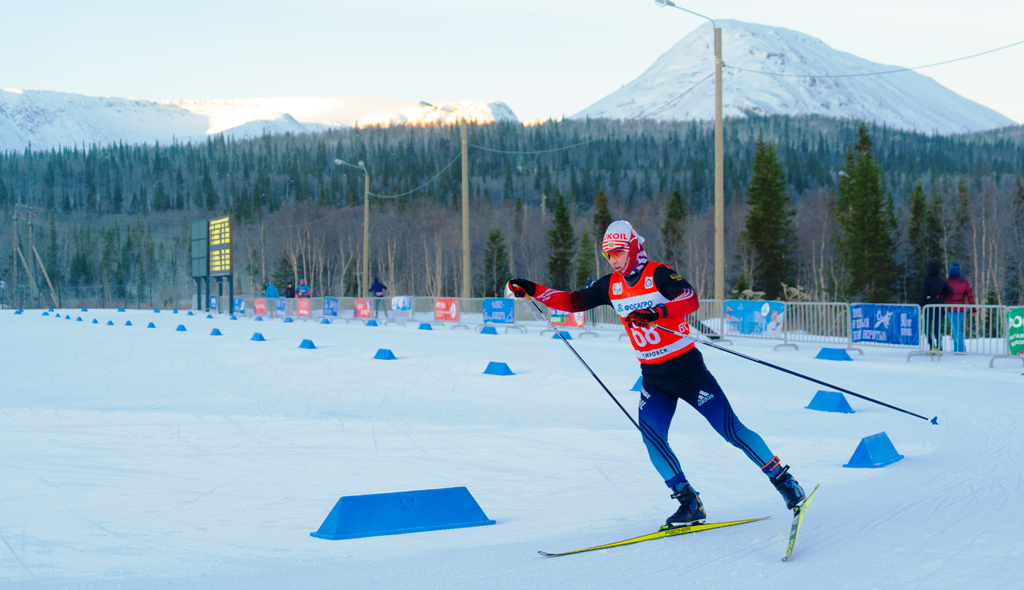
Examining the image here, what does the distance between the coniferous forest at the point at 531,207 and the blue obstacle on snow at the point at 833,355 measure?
37.7m

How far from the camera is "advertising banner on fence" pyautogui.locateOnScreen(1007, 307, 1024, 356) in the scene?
15.2 meters

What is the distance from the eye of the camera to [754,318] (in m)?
20.6

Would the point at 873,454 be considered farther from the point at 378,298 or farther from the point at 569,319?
the point at 378,298

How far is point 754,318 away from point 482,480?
51.0 ft

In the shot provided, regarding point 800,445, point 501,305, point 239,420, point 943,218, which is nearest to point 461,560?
point 800,445

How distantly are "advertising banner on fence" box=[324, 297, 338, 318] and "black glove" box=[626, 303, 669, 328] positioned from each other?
34.4 meters

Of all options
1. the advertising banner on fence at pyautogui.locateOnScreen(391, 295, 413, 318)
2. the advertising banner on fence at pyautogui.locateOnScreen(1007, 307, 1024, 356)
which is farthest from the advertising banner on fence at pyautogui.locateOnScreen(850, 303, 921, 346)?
the advertising banner on fence at pyautogui.locateOnScreen(391, 295, 413, 318)

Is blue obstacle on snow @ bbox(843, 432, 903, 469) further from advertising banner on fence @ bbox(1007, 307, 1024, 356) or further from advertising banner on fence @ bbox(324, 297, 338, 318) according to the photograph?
advertising banner on fence @ bbox(324, 297, 338, 318)

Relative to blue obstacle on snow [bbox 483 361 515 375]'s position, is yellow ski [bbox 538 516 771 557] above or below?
below

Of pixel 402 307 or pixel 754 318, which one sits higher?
pixel 402 307

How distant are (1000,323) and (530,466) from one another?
1330cm

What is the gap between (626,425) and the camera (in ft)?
30.4

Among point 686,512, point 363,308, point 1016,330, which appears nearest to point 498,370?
point 686,512

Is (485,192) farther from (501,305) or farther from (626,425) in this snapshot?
(626,425)
